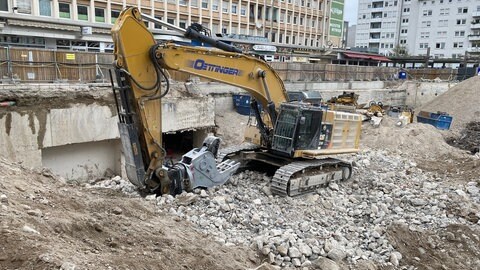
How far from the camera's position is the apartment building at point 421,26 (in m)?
71.2

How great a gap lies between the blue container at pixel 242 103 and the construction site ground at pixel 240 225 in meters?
10.3

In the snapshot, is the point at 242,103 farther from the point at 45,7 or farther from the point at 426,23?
the point at 426,23

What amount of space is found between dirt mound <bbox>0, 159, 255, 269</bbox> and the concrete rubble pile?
0.50m

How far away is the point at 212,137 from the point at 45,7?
29.6m

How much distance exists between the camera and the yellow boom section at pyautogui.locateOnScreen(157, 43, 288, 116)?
25.1 feet

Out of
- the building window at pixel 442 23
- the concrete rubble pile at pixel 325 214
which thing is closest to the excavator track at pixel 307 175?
the concrete rubble pile at pixel 325 214

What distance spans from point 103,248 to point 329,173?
630 centimetres

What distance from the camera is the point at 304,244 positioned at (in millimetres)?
6527

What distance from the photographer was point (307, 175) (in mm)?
9445

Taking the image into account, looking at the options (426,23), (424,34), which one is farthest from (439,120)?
(426,23)

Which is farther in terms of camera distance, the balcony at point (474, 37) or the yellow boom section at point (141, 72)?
the balcony at point (474, 37)

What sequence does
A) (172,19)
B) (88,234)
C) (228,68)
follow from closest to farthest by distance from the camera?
(88,234) → (228,68) → (172,19)

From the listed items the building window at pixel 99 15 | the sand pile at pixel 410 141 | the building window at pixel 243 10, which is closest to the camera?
the sand pile at pixel 410 141

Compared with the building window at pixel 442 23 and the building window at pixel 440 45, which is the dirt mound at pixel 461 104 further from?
the building window at pixel 442 23
